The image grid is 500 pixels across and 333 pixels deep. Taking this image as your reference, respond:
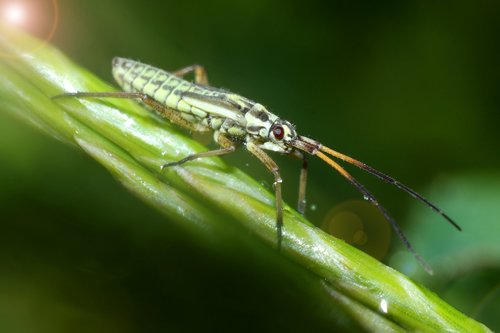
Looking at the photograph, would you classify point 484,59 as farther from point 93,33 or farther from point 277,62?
point 93,33

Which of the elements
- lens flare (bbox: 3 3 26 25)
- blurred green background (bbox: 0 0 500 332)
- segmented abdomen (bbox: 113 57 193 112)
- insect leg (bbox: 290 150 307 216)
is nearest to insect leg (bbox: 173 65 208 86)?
blurred green background (bbox: 0 0 500 332)

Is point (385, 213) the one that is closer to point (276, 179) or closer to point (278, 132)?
point (276, 179)

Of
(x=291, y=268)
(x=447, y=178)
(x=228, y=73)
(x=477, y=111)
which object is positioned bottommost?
(x=291, y=268)

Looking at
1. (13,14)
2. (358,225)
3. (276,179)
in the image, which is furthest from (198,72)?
(13,14)

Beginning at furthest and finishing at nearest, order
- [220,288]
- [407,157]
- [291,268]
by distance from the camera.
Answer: [407,157], [220,288], [291,268]

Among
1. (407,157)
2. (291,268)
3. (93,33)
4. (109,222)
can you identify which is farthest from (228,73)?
(291,268)

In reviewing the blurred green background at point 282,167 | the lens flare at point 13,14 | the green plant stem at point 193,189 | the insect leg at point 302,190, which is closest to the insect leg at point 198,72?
the blurred green background at point 282,167
